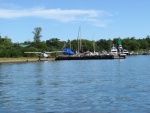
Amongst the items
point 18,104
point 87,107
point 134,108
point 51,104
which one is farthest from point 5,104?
point 134,108

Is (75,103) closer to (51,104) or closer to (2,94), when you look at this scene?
(51,104)

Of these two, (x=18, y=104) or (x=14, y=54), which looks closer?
(x=18, y=104)

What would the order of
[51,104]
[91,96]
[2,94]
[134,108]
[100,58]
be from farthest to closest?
[100,58], [2,94], [91,96], [51,104], [134,108]

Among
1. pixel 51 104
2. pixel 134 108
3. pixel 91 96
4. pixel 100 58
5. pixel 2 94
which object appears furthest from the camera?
pixel 100 58

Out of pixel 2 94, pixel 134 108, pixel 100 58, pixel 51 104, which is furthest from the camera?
pixel 100 58

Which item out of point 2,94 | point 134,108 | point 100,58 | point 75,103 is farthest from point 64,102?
point 100,58

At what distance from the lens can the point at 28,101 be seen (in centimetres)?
3569

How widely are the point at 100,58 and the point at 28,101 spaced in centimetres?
15788

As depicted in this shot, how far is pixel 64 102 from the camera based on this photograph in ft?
115

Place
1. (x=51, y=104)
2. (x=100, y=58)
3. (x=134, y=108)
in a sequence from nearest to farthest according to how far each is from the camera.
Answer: (x=134, y=108), (x=51, y=104), (x=100, y=58)

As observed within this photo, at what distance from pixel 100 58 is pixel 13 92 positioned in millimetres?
150539

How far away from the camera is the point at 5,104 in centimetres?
3428

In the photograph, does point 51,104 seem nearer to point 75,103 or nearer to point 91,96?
point 75,103

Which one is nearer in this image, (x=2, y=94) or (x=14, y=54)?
(x=2, y=94)
